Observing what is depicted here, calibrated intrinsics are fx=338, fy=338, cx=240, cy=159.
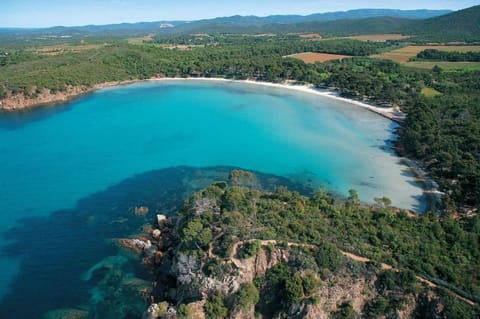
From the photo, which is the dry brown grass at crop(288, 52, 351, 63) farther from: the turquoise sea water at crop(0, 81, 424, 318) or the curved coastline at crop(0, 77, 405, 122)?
the turquoise sea water at crop(0, 81, 424, 318)

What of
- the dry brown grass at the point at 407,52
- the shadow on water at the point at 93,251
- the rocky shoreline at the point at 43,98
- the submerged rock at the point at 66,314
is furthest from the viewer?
the dry brown grass at the point at 407,52

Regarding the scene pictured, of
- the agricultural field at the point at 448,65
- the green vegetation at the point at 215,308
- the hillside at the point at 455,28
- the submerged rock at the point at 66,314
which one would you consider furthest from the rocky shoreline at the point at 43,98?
the hillside at the point at 455,28

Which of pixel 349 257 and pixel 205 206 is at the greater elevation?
pixel 205 206

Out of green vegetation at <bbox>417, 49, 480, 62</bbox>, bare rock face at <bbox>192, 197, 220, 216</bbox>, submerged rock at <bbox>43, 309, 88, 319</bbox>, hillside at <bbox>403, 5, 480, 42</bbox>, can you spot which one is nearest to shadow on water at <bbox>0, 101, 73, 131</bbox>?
submerged rock at <bbox>43, 309, 88, 319</bbox>

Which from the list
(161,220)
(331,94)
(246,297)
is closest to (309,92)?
(331,94)

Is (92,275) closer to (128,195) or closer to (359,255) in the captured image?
(128,195)

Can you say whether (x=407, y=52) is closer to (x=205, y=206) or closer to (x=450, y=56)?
(x=450, y=56)

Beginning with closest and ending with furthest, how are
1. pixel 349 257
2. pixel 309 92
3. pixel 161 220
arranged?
pixel 349 257, pixel 161 220, pixel 309 92

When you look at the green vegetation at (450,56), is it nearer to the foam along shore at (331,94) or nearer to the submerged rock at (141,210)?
the foam along shore at (331,94)
